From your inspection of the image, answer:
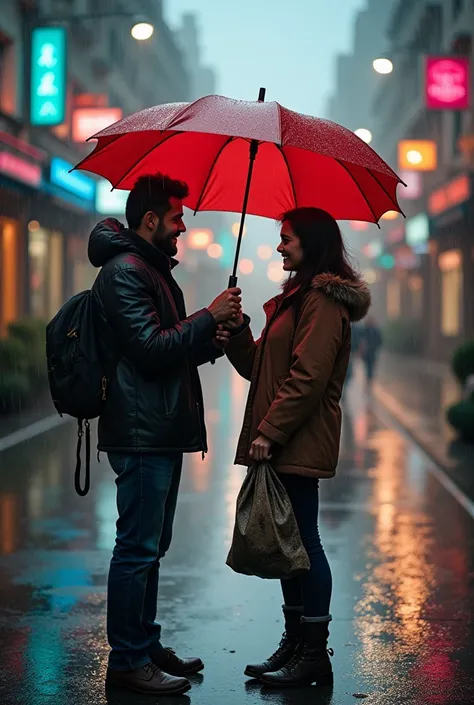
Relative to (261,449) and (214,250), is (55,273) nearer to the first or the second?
(261,449)

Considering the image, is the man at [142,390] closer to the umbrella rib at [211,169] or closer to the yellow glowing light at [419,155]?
the umbrella rib at [211,169]

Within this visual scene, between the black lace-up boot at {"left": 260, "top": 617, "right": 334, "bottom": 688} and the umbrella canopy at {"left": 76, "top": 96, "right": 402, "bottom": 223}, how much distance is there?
200 centimetres

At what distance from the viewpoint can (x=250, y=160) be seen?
5348mm

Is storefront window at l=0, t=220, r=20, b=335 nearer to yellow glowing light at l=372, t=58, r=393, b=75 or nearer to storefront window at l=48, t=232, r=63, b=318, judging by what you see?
storefront window at l=48, t=232, r=63, b=318

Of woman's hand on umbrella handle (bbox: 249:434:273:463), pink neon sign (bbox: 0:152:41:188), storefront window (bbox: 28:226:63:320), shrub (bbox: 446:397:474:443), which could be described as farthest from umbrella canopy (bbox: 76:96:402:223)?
storefront window (bbox: 28:226:63:320)

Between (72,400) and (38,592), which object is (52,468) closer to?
(38,592)

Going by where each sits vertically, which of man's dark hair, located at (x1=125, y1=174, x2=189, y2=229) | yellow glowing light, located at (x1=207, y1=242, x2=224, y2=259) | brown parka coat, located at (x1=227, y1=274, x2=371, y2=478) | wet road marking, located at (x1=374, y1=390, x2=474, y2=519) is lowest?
wet road marking, located at (x1=374, y1=390, x2=474, y2=519)

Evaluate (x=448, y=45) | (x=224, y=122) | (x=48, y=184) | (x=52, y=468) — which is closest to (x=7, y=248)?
(x=48, y=184)

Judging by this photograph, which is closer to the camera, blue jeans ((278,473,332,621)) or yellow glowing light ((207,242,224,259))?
blue jeans ((278,473,332,621))


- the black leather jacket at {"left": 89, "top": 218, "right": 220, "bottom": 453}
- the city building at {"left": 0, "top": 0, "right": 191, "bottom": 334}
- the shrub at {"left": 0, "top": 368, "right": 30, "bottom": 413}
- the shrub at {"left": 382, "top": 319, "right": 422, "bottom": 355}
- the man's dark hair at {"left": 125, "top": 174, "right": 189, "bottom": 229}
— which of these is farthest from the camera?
the shrub at {"left": 382, "top": 319, "right": 422, "bottom": 355}

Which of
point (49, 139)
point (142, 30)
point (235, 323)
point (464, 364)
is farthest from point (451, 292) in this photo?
point (235, 323)

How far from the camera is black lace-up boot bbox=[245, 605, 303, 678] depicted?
5191 mm

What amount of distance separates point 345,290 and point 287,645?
1589mm

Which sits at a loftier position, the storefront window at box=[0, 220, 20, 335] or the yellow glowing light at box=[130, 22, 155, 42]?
the yellow glowing light at box=[130, 22, 155, 42]
